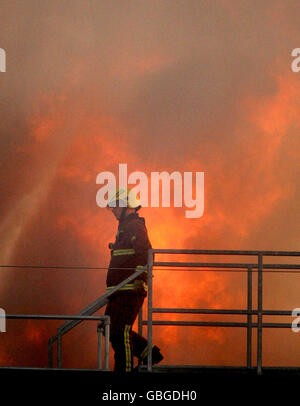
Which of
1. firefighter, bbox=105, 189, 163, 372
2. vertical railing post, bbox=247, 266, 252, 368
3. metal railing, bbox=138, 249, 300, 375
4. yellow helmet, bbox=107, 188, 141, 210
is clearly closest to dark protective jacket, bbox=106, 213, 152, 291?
firefighter, bbox=105, 189, 163, 372

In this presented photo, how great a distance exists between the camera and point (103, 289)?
60.6 ft

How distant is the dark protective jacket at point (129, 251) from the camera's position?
27.9ft

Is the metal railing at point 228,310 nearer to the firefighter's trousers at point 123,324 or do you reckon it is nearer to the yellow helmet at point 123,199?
the firefighter's trousers at point 123,324

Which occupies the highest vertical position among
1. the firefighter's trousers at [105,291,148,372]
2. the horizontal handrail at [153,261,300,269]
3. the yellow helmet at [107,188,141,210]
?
the yellow helmet at [107,188,141,210]

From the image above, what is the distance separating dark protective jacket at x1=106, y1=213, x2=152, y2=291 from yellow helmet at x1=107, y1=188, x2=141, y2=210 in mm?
141

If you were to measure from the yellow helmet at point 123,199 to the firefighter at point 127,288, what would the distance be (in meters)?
0.06

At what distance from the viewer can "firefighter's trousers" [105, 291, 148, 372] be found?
27.8 feet

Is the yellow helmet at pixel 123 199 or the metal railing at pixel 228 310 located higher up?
the yellow helmet at pixel 123 199

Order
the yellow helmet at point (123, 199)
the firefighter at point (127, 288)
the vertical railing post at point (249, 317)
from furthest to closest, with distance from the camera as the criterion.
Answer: the yellow helmet at point (123, 199) < the firefighter at point (127, 288) < the vertical railing post at point (249, 317)

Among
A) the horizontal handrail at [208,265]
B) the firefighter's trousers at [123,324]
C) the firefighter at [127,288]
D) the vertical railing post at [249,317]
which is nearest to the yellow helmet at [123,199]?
the firefighter at [127,288]

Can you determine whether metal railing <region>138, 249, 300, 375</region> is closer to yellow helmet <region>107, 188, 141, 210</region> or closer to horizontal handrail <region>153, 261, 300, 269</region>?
horizontal handrail <region>153, 261, 300, 269</region>

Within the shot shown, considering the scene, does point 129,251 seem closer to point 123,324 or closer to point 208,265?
point 123,324
